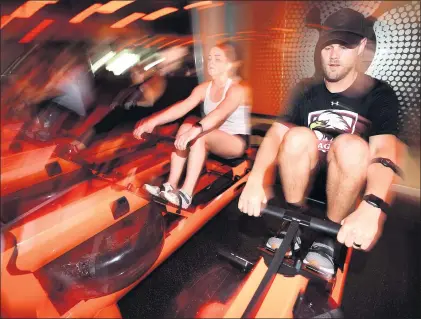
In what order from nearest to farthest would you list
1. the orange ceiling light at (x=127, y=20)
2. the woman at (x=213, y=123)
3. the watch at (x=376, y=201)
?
the watch at (x=376, y=201) < the woman at (x=213, y=123) < the orange ceiling light at (x=127, y=20)

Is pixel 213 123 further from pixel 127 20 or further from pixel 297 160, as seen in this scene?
pixel 127 20

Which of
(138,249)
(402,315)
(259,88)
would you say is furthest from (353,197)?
(259,88)

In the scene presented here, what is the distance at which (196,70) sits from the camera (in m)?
2.48

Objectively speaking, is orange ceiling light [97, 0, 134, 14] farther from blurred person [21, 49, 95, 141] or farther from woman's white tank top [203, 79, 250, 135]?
woman's white tank top [203, 79, 250, 135]

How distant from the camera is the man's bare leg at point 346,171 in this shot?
1.14 metres

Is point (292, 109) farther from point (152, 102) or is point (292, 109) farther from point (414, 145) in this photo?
point (152, 102)

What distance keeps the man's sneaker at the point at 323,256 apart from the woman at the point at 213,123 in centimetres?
70

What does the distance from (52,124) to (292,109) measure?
5.27 feet

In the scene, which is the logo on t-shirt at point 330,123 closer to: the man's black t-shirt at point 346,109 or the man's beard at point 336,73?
the man's black t-shirt at point 346,109

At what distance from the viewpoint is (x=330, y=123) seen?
1452 millimetres

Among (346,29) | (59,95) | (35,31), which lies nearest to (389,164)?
(346,29)

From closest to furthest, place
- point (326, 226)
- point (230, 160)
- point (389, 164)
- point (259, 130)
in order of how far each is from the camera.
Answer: point (326, 226) → point (389, 164) → point (230, 160) → point (259, 130)

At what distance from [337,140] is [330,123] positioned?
291 millimetres

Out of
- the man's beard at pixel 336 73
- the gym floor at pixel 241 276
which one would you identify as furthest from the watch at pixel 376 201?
the man's beard at pixel 336 73
